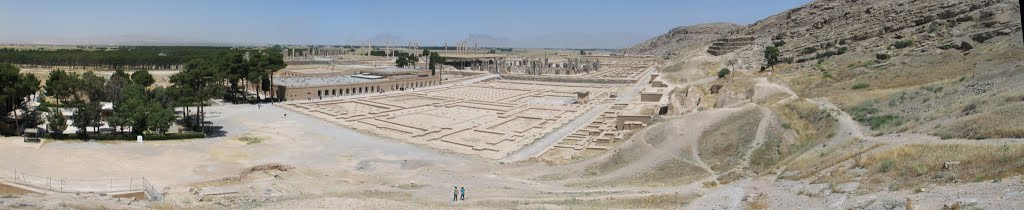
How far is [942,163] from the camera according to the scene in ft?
45.3

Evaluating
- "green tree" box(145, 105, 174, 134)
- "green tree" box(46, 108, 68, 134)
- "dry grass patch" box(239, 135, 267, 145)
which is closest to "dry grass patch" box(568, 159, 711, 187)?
"dry grass patch" box(239, 135, 267, 145)

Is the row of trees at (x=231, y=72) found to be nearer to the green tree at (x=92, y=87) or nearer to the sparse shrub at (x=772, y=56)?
the green tree at (x=92, y=87)

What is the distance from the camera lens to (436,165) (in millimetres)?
28438

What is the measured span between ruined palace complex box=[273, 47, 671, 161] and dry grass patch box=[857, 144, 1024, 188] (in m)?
15.2

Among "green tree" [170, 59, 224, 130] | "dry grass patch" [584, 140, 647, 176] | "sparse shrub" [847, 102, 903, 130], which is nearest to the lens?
"sparse shrub" [847, 102, 903, 130]

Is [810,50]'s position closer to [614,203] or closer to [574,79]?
[574,79]

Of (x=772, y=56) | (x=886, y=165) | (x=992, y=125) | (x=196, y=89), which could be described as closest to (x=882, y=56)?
(x=772, y=56)

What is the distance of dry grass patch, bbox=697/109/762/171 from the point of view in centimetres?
2260

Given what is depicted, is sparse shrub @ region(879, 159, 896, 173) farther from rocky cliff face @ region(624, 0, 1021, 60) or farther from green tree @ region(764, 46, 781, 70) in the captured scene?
green tree @ region(764, 46, 781, 70)

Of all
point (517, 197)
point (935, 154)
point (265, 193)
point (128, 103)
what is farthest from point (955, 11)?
point (128, 103)

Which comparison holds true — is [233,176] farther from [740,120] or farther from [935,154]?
[935,154]

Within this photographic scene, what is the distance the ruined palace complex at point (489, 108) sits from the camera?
34.2 m

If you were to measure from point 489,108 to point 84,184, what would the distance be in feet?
102

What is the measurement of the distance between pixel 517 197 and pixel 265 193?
800cm
